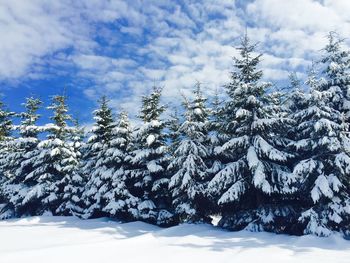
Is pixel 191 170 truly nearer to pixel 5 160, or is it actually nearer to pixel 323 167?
pixel 323 167

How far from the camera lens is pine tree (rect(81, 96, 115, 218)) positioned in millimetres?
25156

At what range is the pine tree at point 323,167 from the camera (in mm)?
16297

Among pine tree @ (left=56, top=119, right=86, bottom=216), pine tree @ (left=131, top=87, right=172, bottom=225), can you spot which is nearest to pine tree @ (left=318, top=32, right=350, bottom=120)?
pine tree @ (left=131, top=87, right=172, bottom=225)

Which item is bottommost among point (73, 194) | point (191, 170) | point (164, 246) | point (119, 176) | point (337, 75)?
point (164, 246)

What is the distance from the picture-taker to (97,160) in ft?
88.1

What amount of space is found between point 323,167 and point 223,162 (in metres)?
7.11

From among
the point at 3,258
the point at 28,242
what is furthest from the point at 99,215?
the point at 3,258

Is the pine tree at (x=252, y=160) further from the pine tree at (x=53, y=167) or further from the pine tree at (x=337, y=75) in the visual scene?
the pine tree at (x=53, y=167)

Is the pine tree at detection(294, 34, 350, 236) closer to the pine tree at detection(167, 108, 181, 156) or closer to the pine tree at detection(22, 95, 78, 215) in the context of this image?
the pine tree at detection(167, 108, 181, 156)

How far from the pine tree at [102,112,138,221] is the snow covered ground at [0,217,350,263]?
3471mm

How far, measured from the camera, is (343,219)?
16438mm

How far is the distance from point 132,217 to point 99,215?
3.88 metres

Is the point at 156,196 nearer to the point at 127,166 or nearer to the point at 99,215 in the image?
the point at 127,166

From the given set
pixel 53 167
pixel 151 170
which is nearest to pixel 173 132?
pixel 151 170
